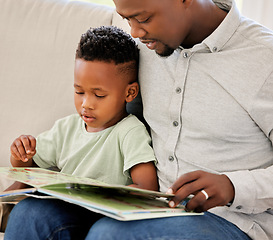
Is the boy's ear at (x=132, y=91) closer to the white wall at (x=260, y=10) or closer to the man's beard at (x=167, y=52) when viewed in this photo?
the man's beard at (x=167, y=52)

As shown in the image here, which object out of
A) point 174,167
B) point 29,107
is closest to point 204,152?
point 174,167

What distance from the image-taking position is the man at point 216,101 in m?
1.16

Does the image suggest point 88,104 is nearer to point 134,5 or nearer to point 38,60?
point 134,5

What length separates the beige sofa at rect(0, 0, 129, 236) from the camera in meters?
1.69

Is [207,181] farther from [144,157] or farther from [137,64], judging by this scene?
[137,64]

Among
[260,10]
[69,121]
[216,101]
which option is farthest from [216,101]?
[260,10]

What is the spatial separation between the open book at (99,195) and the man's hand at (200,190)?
2 centimetres

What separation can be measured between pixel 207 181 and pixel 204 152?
0.22 meters

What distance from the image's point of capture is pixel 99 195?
3.60ft

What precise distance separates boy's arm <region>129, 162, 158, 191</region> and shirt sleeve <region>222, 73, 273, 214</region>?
265 mm

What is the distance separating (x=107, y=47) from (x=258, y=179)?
56 centimetres

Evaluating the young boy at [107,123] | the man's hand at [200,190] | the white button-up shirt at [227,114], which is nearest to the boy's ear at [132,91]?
the young boy at [107,123]

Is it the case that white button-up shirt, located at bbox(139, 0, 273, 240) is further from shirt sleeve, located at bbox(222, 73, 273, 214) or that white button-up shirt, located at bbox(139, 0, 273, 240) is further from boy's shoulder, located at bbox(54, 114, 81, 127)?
boy's shoulder, located at bbox(54, 114, 81, 127)

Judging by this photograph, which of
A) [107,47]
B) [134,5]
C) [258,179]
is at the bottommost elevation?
[258,179]
